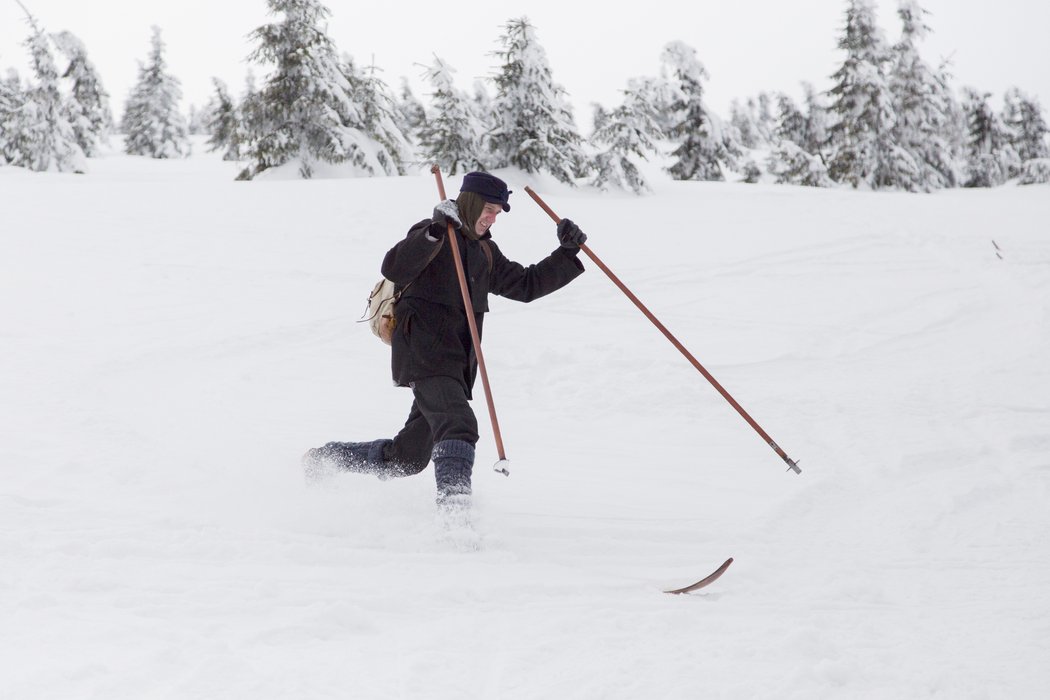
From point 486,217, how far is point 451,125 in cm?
1381

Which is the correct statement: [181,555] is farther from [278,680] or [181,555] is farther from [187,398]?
[187,398]

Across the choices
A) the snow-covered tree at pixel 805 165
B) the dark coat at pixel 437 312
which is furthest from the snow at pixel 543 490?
the snow-covered tree at pixel 805 165

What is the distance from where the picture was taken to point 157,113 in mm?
42938

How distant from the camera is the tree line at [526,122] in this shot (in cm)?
1708

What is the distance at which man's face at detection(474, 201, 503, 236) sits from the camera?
4.04m

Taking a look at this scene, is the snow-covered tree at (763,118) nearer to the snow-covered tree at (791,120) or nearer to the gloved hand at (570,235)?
the snow-covered tree at (791,120)

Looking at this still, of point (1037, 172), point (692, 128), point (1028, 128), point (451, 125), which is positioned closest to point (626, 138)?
point (451, 125)

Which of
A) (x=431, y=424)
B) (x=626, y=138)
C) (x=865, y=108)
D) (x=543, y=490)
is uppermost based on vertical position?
(x=865, y=108)

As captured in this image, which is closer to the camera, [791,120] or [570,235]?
[570,235]

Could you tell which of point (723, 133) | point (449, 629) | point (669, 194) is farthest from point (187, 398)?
point (723, 133)

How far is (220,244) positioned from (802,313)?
7.99 metres

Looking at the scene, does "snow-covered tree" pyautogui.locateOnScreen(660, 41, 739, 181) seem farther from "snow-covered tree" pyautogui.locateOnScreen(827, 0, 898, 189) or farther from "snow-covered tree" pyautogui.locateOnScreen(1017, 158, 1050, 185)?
"snow-covered tree" pyautogui.locateOnScreen(1017, 158, 1050, 185)

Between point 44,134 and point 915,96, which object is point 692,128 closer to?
point 915,96

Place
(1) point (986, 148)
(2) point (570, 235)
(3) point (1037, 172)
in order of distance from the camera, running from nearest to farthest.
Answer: (2) point (570, 235)
(3) point (1037, 172)
(1) point (986, 148)
